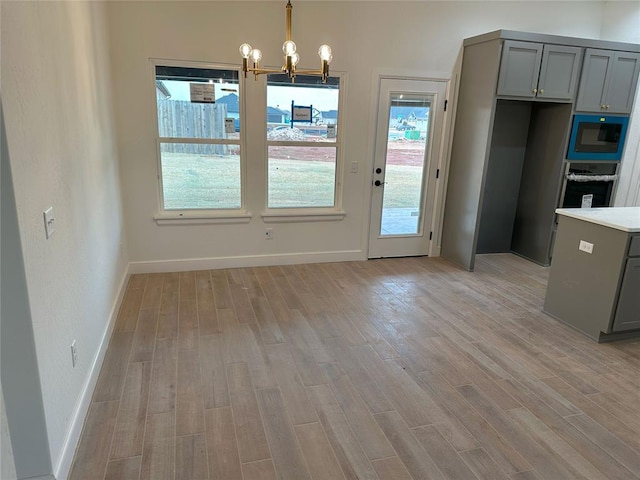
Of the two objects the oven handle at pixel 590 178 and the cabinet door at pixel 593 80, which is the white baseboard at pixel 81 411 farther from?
the cabinet door at pixel 593 80

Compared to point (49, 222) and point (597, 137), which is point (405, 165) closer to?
point (597, 137)

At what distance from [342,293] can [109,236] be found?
82.7 inches

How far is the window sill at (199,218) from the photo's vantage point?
4406mm

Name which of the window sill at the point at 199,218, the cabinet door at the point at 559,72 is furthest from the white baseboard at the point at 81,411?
the cabinet door at the point at 559,72

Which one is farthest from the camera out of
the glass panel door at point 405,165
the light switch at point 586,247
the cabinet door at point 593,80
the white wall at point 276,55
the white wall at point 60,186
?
the glass panel door at point 405,165

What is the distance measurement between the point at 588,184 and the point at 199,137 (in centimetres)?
441

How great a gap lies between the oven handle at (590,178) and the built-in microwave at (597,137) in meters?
0.19

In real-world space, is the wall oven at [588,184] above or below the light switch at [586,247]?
above

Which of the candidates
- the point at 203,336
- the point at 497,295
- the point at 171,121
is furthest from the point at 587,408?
the point at 171,121

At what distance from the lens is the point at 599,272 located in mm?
3236

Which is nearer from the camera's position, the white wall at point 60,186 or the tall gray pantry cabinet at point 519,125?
the white wall at point 60,186

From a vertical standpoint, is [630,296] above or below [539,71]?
below

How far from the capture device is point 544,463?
6.80 feet

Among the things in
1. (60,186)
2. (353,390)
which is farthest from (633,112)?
(60,186)
